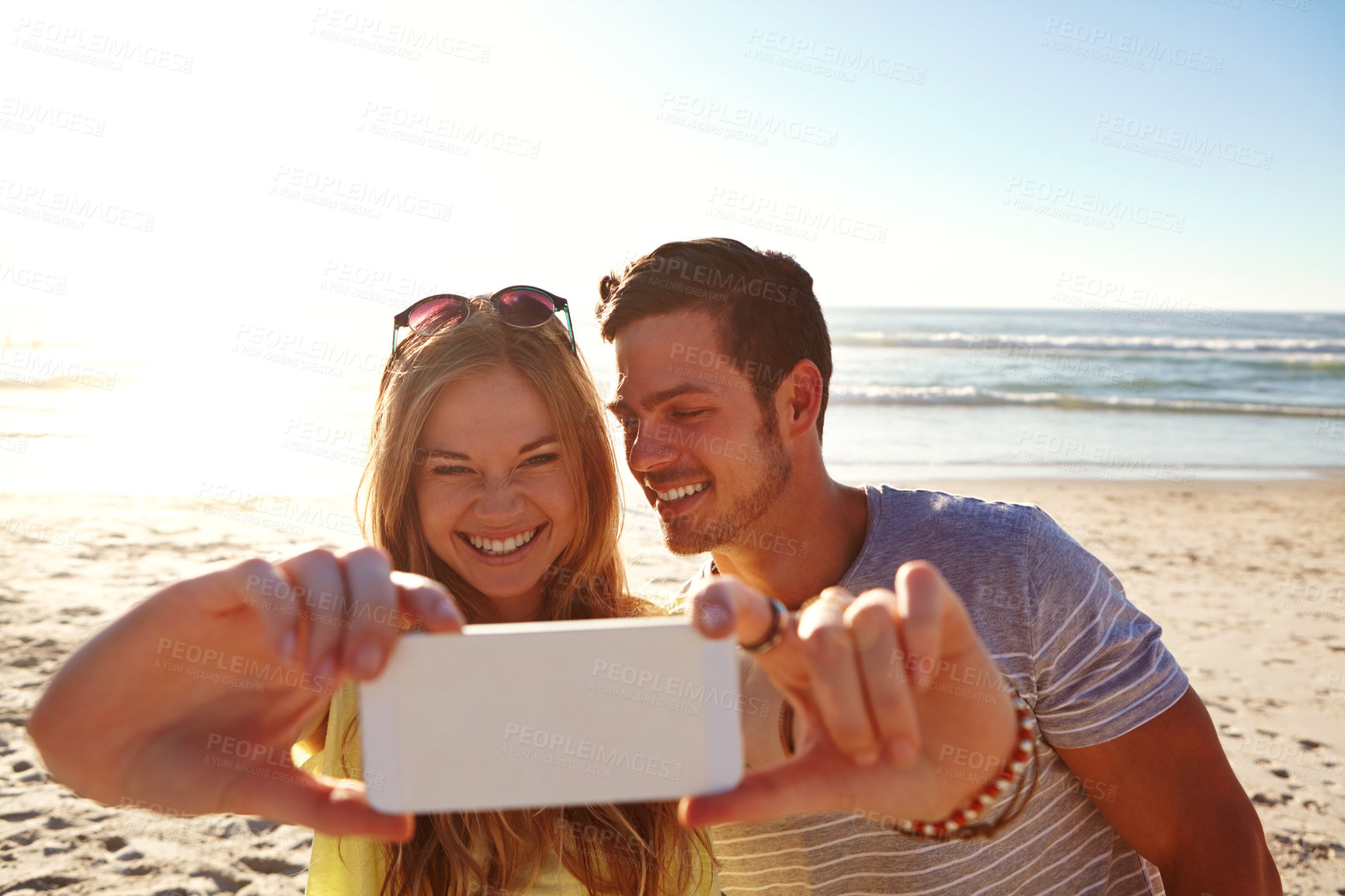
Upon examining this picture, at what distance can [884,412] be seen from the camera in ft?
52.8

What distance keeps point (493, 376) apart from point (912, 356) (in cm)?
2236

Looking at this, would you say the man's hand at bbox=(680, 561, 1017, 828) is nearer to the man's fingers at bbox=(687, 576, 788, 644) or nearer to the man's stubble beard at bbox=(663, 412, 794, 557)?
the man's fingers at bbox=(687, 576, 788, 644)

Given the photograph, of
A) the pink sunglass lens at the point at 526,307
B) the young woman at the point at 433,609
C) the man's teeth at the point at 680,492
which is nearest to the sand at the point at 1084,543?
the man's teeth at the point at 680,492

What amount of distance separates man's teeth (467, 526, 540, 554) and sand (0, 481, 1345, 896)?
5.61 ft

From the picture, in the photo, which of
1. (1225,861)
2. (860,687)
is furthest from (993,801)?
(1225,861)

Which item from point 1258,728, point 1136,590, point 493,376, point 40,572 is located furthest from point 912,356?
point 493,376

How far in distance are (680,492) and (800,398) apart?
1.98ft

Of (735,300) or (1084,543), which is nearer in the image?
(735,300)

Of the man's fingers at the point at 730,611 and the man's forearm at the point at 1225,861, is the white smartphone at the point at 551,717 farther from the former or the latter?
the man's forearm at the point at 1225,861

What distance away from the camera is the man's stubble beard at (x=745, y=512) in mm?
3086

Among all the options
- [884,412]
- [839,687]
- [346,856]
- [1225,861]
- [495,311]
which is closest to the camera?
[839,687]

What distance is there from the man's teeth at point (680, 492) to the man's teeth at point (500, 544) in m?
0.66

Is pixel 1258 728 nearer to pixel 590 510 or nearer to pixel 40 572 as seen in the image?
pixel 590 510

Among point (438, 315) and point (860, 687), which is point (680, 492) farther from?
point (860, 687)
